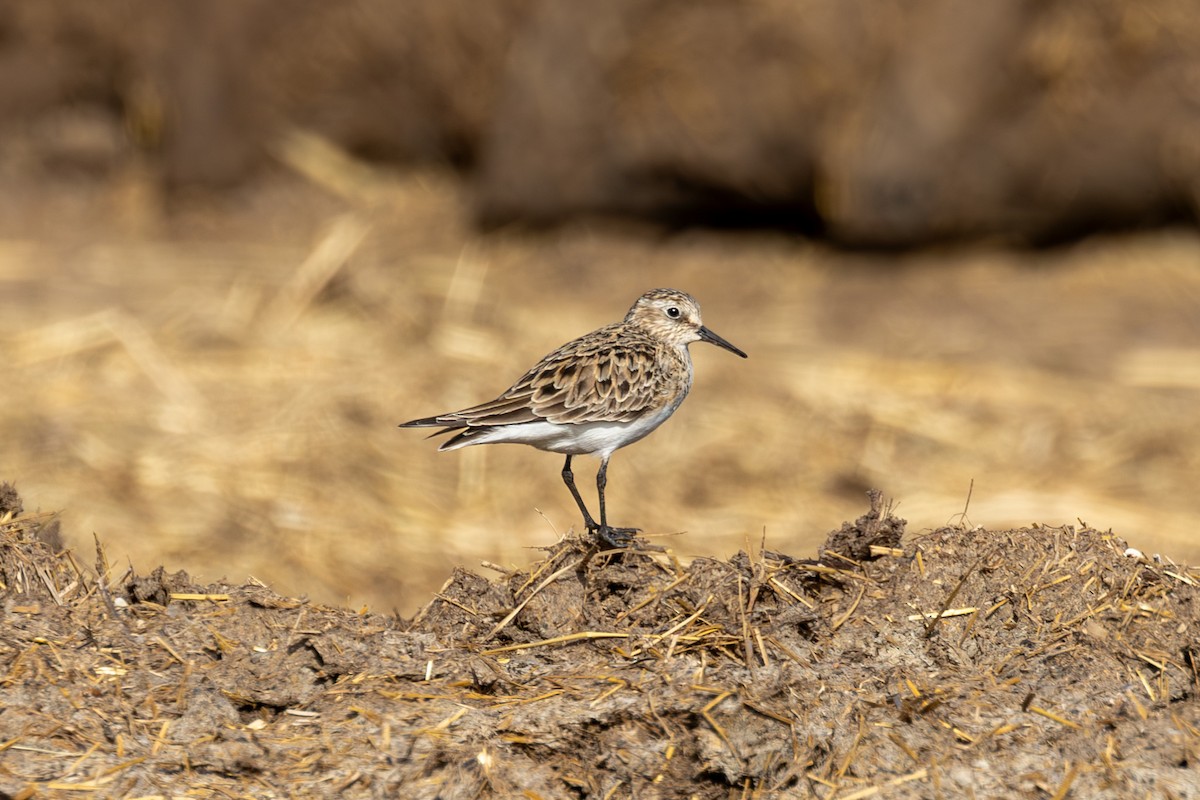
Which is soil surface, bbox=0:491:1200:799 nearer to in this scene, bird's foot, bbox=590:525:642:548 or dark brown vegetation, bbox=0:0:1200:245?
bird's foot, bbox=590:525:642:548

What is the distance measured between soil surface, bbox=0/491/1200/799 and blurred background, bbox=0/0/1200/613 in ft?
9.92

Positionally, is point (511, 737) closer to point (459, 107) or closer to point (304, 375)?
point (304, 375)

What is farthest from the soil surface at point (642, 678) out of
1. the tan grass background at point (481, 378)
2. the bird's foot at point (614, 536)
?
the tan grass background at point (481, 378)

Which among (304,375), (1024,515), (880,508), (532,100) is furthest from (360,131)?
(880,508)

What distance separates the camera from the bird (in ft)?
19.1

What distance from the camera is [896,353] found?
1128 centimetres

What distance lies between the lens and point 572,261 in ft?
42.5

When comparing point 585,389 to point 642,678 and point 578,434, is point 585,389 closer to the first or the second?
point 578,434

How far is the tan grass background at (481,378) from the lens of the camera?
8773 mm

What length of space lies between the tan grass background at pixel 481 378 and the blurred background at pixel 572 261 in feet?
0.10

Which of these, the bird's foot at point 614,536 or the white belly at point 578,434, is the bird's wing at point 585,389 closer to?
the white belly at point 578,434

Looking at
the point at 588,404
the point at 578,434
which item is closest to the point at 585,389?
the point at 588,404

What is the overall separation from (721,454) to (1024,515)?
1858 millimetres

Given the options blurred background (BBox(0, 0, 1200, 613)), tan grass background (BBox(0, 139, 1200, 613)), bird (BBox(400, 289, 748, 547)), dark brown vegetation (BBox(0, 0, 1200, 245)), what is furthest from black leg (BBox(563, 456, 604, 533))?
dark brown vegetation (BBox(0, 0, 1200, 245))
